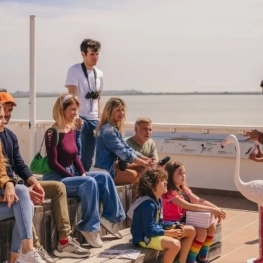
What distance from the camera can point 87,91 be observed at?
A: 595 centimetres

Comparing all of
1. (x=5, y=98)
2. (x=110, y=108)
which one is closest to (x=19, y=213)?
(x=5, y=98)

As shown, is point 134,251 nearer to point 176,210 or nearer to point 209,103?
point 176,210

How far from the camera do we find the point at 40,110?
34.3 feet

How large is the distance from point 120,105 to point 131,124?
3374mm

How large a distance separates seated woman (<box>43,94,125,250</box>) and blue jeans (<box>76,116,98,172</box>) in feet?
3.62

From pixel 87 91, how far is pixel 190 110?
6.36 metres

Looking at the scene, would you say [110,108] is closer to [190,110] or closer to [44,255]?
[44,255]

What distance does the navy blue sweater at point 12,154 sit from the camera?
4066 mm

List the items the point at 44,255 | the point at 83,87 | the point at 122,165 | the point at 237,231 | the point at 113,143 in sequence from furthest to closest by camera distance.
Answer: the point at 237,231
the point at 83,87
the point at 122,165
the point at 113,143
the point at 44,255

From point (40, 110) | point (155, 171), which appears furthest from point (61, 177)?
point (40, 110)

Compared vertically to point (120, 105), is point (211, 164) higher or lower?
lower

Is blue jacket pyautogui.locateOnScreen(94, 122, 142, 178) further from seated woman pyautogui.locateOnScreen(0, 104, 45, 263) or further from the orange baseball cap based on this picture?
seated woman pyautogui.locateOnScreen(0, 104, 45, 263)

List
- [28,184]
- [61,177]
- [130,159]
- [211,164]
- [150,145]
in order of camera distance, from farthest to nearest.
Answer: [211,164] < [150,145] < [130,159] < [61,177] < [28,184]

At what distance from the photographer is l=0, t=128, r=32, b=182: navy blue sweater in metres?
4.07
